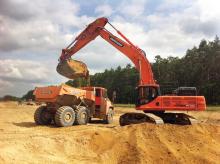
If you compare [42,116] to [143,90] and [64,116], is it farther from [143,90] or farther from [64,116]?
[143,90]

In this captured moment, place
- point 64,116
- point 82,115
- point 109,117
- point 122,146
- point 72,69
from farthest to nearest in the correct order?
point 109,117 → point 72,69 → point 82,115 → point 64,116 → point 122,146

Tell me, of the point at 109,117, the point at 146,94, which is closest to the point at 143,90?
the point at 146,94

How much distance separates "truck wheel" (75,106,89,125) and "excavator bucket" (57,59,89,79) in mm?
2822

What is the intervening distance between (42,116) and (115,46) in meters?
6.00

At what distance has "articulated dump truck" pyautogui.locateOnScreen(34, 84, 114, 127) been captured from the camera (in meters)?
21.3

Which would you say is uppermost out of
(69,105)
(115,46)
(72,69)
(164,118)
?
(115,46)

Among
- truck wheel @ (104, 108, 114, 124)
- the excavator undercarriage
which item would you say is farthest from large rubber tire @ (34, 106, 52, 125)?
the excavator undercarriage

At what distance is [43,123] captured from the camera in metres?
23.0

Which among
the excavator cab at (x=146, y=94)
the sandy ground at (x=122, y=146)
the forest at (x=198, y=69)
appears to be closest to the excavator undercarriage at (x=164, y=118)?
the excavator cab at (x=146, y=94)

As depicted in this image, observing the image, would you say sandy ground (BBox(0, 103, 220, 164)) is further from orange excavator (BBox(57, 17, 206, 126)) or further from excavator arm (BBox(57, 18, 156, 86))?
excavator arm (BBox(57, 18, 156, 86))

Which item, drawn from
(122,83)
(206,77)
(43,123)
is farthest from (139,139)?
(122,83)

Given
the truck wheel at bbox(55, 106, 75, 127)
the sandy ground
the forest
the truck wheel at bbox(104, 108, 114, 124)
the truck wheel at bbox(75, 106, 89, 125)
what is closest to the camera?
the sandy ground

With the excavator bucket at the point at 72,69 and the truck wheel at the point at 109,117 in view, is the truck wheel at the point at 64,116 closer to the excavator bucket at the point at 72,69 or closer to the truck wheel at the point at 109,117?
the excavator bucket at the point at 72,69

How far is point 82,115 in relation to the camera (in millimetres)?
22328
